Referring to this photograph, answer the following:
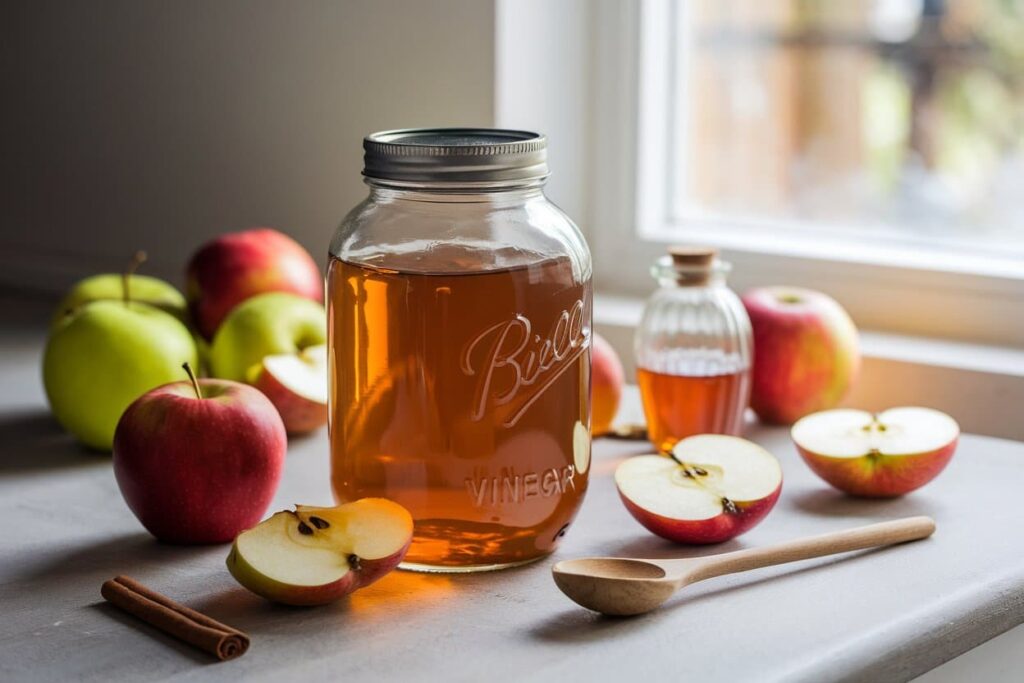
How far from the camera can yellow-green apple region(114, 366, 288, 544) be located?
94 cm

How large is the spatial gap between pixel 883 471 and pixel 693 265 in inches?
9.9

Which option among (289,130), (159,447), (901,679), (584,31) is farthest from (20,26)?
(901,679)

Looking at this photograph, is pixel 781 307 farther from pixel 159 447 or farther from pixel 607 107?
pixel 159 447

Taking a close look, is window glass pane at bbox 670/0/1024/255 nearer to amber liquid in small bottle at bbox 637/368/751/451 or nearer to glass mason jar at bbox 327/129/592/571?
amber liquid in small bottle at bbox 637/368/751/451

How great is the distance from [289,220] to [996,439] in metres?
0.86

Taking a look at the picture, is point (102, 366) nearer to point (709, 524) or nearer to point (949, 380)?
point (709, 524)

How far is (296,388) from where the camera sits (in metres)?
1.20

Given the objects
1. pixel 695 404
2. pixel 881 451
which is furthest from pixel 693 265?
pixel 881 451

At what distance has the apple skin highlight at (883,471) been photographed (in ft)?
3.34

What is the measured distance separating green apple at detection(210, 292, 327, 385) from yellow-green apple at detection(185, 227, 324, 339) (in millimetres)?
104

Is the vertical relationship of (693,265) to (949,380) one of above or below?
above

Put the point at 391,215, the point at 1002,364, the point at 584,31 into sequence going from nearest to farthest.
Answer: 1. the point at 391,215
2. the point at 1002,364
3. the point at 584,31

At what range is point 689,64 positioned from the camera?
5.16 ft

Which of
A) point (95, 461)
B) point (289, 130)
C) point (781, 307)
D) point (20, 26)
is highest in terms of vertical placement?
point (20, 26)
